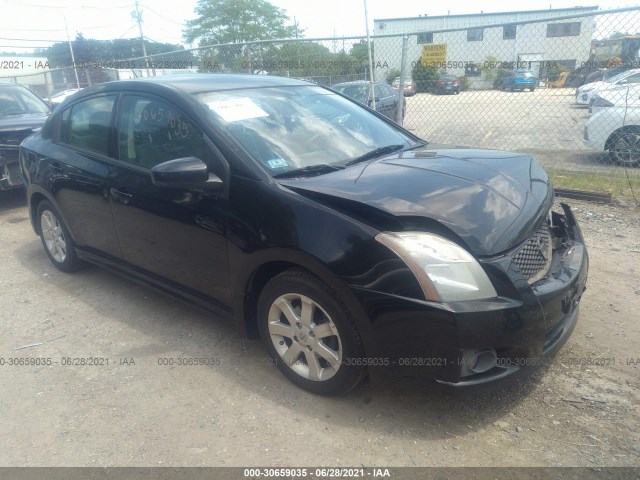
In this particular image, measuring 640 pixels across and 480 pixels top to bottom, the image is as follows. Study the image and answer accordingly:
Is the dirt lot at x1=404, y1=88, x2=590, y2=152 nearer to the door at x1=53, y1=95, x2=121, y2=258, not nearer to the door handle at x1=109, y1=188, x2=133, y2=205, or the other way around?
the door at x1=53, y1=95, x2=121, y2=258

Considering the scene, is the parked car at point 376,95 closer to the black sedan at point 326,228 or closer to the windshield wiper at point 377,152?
the black sedan at point 326,228

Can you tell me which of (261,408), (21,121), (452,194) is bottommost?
(261,408)

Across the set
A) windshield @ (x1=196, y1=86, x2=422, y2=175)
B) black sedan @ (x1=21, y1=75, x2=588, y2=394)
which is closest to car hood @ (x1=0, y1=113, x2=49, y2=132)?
black sedan @ (x1=21, y1=75, x2=588, y2=394)

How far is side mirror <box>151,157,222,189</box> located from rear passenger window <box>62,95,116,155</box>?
1180mm

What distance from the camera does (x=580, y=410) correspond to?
261cm

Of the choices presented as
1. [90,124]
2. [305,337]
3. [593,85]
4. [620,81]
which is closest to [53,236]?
[90,124]

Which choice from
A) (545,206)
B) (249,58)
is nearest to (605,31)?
Result: (545,206)

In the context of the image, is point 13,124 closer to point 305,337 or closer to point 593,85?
point 305,337

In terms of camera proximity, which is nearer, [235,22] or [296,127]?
[296,127]

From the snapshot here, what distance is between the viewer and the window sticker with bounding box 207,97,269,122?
10.3 ft

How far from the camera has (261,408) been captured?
2771 mm

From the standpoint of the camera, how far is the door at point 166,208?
3025mm

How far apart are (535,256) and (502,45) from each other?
1008 cm

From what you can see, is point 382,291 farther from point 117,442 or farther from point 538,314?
point 117,442
